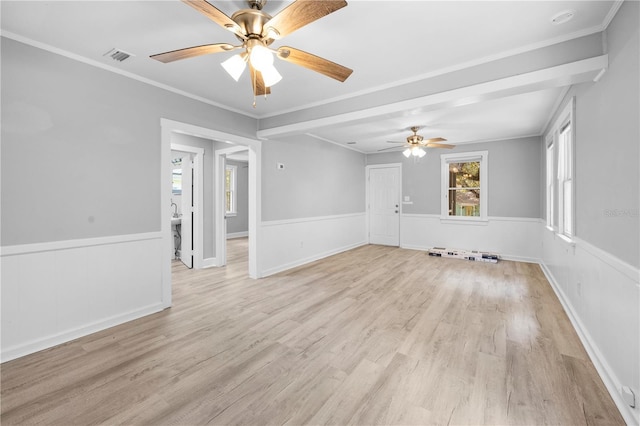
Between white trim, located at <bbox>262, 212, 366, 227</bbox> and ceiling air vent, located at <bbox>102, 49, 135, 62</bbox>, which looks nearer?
ceiling air vent, located at <bbox>102, 49, 135, 62</bbox>

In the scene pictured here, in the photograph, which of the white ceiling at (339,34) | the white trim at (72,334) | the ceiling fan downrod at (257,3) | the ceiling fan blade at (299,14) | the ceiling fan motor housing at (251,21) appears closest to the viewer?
the ceiling fan blade at (299,14)

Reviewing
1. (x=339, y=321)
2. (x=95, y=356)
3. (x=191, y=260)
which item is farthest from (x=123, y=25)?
(x=191, y=260)

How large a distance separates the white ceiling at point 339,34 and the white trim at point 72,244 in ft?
5.68

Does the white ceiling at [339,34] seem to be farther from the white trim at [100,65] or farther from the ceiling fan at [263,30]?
the ceiling fan at [263,30]

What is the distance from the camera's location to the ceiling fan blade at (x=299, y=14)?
1.46m

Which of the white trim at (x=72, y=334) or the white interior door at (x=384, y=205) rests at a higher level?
the white interior door at (x=384, y=205)

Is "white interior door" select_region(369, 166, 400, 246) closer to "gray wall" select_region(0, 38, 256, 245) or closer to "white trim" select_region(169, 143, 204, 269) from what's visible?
"white trim" select_region(169, 143, 204, 269)

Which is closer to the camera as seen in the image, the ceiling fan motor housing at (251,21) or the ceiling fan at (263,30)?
the ceiling fan at (263,30)

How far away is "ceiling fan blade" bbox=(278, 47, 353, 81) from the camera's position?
6.32 ft

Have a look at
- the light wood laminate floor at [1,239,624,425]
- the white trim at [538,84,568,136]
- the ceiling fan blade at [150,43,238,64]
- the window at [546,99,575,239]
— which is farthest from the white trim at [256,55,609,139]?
the light wood laminate floor at [1,239,624,425]

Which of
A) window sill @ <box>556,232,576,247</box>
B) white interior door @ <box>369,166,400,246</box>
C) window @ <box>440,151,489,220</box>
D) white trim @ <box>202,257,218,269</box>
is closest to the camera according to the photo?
window sill @ <box>556,232,576,247</box>

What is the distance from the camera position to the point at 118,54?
103 inches

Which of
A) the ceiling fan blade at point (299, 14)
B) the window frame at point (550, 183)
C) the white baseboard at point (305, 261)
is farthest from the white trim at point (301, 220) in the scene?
the window frame at point (550, 183)

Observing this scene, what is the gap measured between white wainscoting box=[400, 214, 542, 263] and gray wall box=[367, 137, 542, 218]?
19cm
